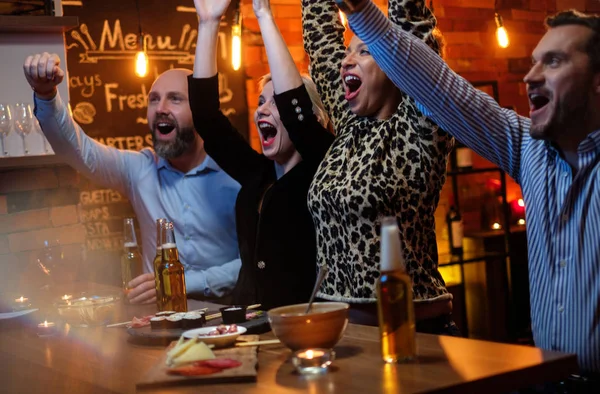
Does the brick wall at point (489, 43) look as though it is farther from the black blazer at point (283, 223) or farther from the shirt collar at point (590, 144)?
the shirt collar at point (590, 144)

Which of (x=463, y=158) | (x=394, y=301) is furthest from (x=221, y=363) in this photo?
(x=463, y=158)

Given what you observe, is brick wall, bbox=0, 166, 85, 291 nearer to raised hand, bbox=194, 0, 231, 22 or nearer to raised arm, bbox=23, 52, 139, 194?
raised arm, bbox=23, 52, 139, 194

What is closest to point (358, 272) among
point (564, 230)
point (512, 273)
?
point (564, 230)

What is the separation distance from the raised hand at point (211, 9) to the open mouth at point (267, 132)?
1.46 feet

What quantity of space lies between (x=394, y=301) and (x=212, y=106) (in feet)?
5.25

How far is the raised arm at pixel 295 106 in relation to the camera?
107 inches

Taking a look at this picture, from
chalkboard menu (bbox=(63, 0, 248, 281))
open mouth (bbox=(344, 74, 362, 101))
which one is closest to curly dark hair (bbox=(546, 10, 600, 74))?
open mouth (bbox=(344, 74, 362, 101))

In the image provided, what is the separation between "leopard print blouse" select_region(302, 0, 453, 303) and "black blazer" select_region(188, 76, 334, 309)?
0.64 feet

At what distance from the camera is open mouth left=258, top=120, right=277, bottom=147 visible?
2.86 metres

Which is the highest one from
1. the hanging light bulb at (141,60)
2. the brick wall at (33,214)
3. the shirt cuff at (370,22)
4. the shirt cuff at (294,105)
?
the hanging light bulb at (141,60)

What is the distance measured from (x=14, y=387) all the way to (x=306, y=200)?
1.18 metres

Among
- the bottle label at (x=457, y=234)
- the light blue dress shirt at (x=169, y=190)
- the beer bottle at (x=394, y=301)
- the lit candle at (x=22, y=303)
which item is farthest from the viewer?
the bottle label at (x=457, y=234)

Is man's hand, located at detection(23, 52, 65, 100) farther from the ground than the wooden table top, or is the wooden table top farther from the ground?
man's hand, located at detection(23, 52, 65, 100)

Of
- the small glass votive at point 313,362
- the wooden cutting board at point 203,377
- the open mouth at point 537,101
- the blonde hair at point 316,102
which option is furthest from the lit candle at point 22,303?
the open mouth at point 537,101
